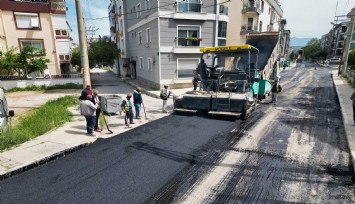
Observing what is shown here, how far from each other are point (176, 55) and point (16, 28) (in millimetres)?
16967

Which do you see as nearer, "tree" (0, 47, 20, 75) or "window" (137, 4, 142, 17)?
"tree" (0, 47, 20, 75)

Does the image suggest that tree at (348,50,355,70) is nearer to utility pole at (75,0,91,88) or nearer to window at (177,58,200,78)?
window at (177,58,200,78)

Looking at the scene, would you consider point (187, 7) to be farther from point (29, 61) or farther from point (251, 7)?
point (29, 61)

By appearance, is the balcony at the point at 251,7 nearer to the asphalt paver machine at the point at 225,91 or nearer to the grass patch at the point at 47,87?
the asphalt paver machine at the point at 225,91

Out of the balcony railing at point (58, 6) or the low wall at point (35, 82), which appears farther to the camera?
the balcony railing at point (58, 6)

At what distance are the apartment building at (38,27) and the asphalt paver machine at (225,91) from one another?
62.8ft

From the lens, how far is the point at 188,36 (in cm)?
1844

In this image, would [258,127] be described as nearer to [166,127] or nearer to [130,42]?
[166,127]

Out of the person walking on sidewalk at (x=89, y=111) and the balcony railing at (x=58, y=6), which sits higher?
the balcony railing at (x=58, y=6)

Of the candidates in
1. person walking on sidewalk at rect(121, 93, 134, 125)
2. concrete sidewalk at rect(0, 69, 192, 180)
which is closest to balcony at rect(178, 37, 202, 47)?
concrete sidewalk at rect(0, 69, 192, 180)

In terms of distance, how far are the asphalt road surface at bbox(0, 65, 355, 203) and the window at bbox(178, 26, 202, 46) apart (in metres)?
11.6

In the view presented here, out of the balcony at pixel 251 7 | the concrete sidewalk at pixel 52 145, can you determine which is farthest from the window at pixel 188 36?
the balcony at pixel 251 7

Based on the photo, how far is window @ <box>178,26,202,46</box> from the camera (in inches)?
717

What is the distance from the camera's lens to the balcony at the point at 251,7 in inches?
1082
